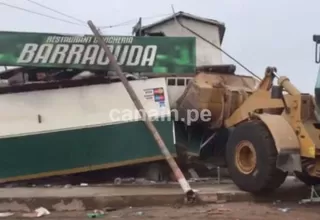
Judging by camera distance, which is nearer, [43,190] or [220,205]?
[220,205]

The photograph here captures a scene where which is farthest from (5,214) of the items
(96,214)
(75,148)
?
(75,148)

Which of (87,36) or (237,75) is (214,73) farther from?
(87,36)

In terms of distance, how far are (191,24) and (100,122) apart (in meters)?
9.05

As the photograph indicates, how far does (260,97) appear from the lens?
10164 mm

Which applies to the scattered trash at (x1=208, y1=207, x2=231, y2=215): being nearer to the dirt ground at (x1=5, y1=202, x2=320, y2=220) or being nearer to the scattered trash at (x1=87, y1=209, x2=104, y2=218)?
the dirt ground at (x1=5, y1=202, x2=320, y2=220)

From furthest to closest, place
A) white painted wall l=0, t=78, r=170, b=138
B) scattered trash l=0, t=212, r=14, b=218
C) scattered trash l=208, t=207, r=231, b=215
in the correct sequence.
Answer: white painted wall l=0, t=78, r=170, b=138 < scattered trash l=0, t=212, r=14, b=218 < scattered trash l=208, t=207, r=231, b=215

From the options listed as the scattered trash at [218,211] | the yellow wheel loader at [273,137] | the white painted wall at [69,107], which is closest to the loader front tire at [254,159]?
the yellow wheel loader at [273,137]

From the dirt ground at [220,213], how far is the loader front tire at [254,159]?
381 millimetres

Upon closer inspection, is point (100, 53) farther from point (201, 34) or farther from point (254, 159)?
point (201, 34)

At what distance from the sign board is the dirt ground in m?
3.87

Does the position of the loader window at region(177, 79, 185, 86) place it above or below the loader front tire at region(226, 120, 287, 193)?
above

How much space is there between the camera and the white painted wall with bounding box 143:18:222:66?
18953 mm

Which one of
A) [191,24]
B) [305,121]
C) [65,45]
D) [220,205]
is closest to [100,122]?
[65,45]

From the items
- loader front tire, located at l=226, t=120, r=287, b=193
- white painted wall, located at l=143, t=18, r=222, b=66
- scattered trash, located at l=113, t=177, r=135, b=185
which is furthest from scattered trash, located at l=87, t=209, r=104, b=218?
white painted wall, located at l=143, t=18, r=222, b=66
